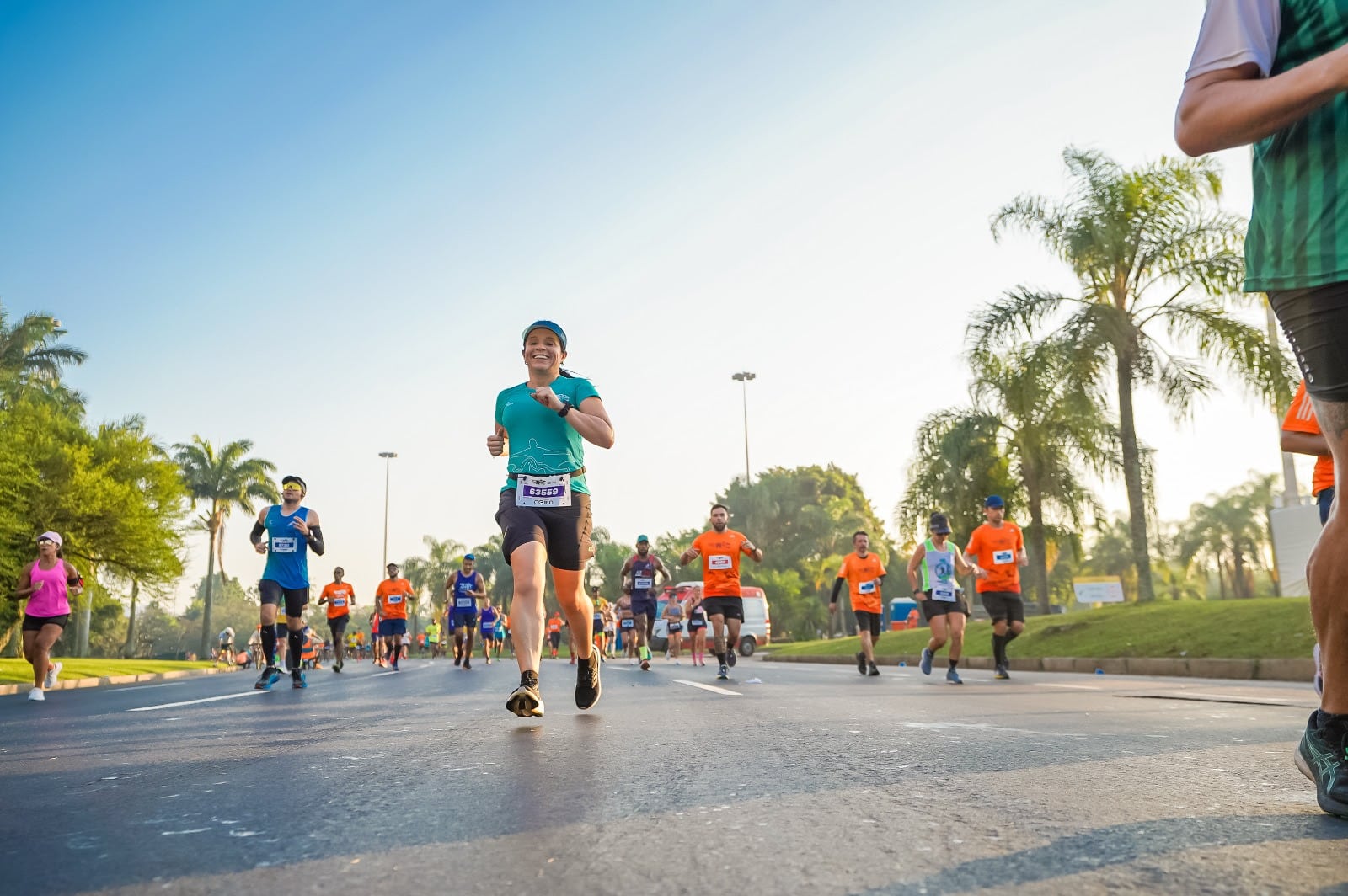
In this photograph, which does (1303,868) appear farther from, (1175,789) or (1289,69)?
(1289,69)

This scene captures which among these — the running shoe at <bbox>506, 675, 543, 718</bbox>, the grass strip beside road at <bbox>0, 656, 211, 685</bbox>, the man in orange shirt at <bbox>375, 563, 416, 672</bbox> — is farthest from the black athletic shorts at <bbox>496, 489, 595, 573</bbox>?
the man in orange shirt at <bbox>375, 563, 416, 672</bbox>

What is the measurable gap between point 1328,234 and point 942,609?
1126 centimetres

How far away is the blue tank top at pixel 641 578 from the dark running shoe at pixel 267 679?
21.4 feet

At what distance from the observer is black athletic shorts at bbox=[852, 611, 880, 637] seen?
14.9m

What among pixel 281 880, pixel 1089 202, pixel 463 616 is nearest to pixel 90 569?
pixel 463 616

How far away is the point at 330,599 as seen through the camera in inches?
746

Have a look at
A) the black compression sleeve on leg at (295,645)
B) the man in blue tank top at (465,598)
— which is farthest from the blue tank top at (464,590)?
the black compression sleeve on leg at (295,645)

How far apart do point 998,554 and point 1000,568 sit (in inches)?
7.3

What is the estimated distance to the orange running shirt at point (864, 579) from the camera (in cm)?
1525

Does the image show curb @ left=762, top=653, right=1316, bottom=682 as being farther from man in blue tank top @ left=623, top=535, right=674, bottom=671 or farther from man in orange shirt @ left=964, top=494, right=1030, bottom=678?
man in blue tank top @ left=623, top=535, right=674, bottom=671

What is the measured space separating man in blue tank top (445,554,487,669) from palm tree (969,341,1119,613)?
11781 millimetres

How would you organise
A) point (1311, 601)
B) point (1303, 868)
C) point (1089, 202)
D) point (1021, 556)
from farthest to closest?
point (1089, 202), point (1021, 556), point (1311, 601), point (1303, 868)

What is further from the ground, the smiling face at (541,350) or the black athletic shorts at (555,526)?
the smiling face at (541,350)

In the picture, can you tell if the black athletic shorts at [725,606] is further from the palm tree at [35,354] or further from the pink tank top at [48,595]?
the palm tree at [35,354]
